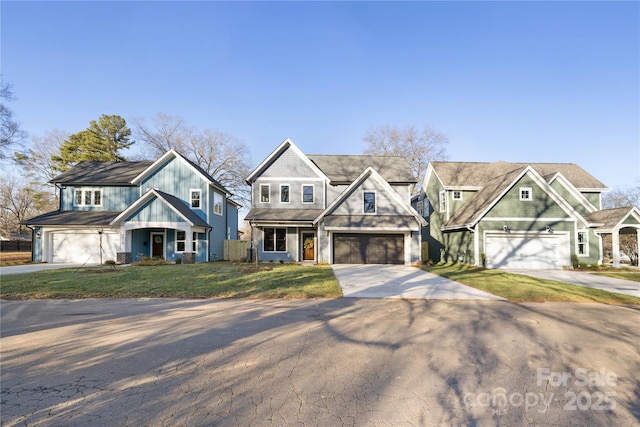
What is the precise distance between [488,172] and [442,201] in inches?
186

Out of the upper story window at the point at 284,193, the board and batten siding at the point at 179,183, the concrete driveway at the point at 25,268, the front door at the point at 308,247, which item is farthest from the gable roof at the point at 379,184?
the concrete driveway at the point at 25,268

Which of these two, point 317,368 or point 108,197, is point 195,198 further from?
point 317,368

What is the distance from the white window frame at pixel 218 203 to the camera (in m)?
23.6

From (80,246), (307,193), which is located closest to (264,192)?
(307,193)

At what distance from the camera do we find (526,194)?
1912 centimetres

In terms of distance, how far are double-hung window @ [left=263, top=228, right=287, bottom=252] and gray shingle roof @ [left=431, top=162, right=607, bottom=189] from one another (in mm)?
13079

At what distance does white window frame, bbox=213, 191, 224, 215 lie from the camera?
2359cm

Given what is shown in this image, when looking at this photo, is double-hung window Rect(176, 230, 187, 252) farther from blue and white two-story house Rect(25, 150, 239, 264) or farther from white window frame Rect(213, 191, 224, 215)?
white window frame Rect(213, 191, 224, 215)

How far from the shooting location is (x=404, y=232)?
66.8 ft

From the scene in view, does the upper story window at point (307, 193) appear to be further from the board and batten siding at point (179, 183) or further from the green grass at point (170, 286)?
the green grass at point (170, 286)

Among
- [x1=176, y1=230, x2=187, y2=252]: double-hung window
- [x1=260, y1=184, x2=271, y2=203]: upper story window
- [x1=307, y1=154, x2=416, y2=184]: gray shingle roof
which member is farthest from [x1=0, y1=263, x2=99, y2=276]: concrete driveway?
[x1=307, y1=154, x2=416, y2=184]: gray shingle roof

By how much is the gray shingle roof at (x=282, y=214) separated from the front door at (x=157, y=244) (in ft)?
23.1

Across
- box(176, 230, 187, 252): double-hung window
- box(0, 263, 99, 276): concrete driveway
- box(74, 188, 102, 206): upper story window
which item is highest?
box(74, 188, 102, 206): upper story window

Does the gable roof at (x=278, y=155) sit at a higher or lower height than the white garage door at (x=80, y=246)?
higher
